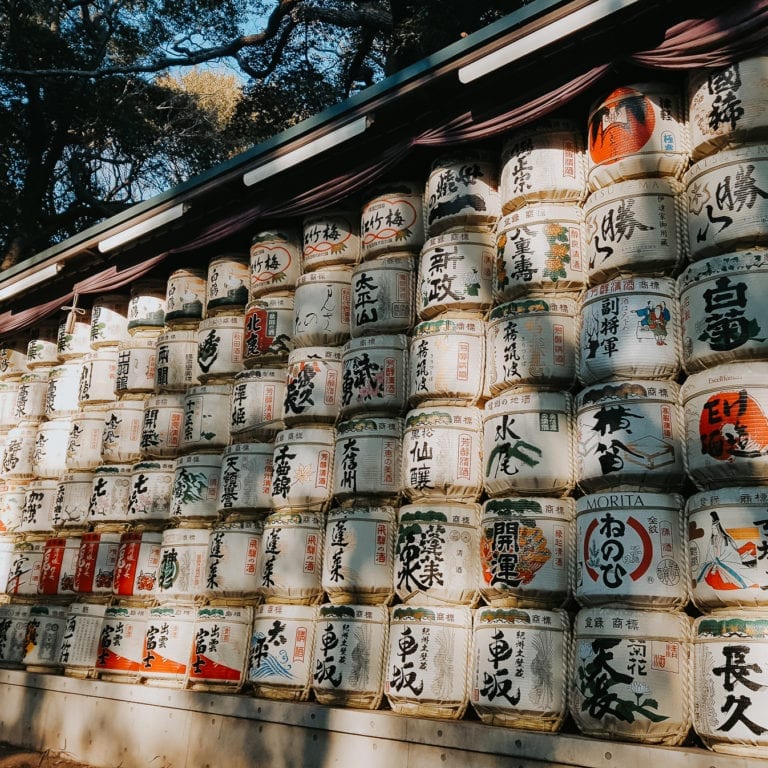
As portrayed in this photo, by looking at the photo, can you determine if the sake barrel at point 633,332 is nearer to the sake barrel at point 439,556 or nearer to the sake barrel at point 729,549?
the sake barrel at point 729,549

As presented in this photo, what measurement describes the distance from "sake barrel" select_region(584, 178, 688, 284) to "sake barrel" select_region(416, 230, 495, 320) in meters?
0.83

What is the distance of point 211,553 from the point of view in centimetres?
657

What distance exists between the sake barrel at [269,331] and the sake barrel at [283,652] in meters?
1.96

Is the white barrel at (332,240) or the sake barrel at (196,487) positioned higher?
the white barrel at (332,240)

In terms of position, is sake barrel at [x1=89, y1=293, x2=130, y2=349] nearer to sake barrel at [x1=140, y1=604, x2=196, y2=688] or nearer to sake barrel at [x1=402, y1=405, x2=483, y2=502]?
sake barrel at [x1=140, y1=604, x2=196, y2=688]

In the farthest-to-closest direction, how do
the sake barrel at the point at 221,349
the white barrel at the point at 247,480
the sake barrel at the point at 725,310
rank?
the sake barrel at the point at 221,349 < the white barrel at the point at 247,480 < the sake barrel at the point at 725,310

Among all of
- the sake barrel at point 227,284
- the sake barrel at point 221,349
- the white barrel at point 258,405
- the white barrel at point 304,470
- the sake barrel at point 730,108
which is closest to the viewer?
the sake barrel at point 730,108

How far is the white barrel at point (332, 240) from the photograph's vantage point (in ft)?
22.3

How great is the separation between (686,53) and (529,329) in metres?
1.77

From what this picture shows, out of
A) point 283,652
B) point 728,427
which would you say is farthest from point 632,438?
point 283,652

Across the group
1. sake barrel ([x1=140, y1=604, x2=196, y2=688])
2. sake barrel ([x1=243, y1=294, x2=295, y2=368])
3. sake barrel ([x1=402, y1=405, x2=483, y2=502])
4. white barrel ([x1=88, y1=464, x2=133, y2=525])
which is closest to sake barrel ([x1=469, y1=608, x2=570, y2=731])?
sake barrel ([x1=402, y1=405, x2=483, y2=502])

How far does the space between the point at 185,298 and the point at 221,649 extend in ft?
10.2

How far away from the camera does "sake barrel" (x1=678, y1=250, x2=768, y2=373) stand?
4.41 m

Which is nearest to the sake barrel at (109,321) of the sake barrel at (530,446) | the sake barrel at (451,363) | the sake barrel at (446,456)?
the sake barrel at (451,363)
